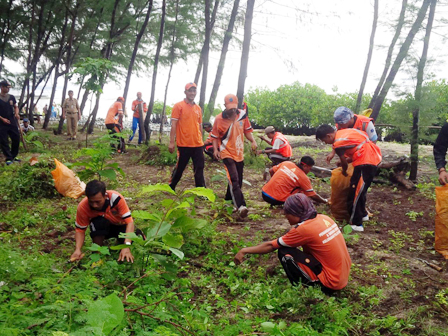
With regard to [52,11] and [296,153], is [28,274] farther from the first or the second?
[52,11]

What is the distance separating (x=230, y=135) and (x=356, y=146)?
1889 mm

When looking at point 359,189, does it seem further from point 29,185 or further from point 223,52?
point 223,52

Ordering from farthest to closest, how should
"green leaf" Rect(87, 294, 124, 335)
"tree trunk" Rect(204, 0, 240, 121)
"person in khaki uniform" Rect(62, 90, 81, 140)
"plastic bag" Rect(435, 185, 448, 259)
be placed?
"person in khaki uniform" Rect(62, 90, 81, 140)
"tree trunk" Rect(204, 0, 240, 121)
"plastic bag" Rect(435, 185, 448, 259)
"green leaf" Rect(87, 294, 124, 335)

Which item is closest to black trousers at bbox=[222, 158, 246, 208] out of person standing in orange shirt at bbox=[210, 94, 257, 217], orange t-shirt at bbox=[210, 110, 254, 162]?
person standing in orange shirt at bbox=[210, 94, 257, 217]

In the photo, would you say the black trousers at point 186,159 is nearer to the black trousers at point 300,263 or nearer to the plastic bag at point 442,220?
the black trousers at point 300,263

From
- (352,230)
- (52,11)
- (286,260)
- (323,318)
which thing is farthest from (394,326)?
(52,11)

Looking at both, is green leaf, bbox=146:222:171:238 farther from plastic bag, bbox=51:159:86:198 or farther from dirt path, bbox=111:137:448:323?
plastic bag, bbox=51:159:86:198

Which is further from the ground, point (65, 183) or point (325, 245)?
point (325, 245)

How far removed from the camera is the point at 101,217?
3.68m

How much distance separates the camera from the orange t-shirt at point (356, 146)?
4695 mm

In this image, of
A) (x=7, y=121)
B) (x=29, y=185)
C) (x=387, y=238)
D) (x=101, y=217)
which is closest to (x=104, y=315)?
(x=101, y=217)

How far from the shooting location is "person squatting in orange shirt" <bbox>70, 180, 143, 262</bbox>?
337cm

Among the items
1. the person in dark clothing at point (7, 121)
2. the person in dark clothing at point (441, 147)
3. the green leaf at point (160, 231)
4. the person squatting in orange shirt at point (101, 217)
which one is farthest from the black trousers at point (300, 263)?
the person in dark clothing at point (7, 121)

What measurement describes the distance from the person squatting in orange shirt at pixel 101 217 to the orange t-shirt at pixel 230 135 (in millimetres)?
2205
